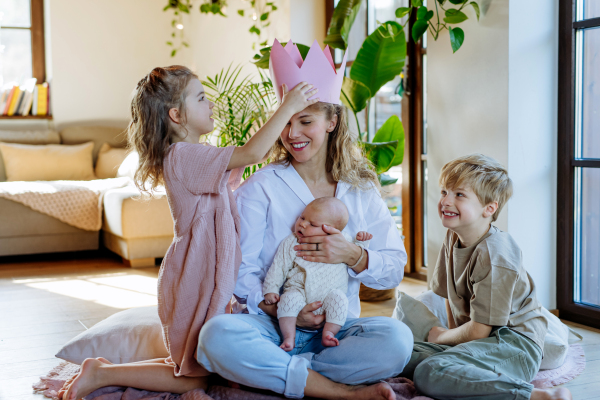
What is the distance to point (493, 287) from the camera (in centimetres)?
176

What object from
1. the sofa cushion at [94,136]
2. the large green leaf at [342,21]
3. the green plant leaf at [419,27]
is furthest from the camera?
the sofa cushion at [94,136]

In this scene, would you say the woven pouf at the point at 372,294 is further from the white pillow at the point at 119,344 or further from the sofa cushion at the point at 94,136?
the sofa cushion at the point at 94,136

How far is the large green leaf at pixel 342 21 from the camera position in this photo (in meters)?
2.91

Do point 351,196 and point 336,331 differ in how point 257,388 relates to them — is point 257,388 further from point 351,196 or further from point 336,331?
point 351,196

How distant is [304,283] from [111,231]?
9.13 ft

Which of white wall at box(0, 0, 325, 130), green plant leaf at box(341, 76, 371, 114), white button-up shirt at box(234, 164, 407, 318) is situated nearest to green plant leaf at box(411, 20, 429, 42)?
green plant leaf at box(341, 76, 371, 114)

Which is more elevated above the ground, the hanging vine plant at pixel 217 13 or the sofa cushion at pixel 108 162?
the hanging vine plant at pixel 217 13

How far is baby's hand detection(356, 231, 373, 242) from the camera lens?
1.80m

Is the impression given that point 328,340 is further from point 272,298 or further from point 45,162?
point 45,162

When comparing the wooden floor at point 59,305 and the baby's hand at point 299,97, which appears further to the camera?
the wooden floor at point 59,305

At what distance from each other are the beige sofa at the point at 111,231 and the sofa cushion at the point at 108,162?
0.61m

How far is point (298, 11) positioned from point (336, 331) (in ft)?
9.56

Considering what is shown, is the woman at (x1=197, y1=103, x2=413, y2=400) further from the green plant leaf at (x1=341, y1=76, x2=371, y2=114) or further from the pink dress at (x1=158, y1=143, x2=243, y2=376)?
the green plant leaf at (x1=341, y1=76, x2=371, y2=114)

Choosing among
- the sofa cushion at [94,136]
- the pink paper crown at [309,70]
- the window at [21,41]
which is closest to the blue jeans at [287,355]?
the pink paper crown at [309,70]
